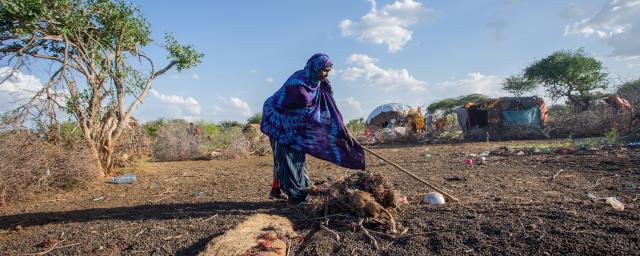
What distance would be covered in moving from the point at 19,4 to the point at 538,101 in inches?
648

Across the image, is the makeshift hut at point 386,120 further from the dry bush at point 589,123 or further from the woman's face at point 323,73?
the woman's face at point 323,73

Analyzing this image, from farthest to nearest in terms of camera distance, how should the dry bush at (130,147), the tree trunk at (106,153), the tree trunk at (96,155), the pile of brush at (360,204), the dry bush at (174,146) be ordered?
the dry bush at (174,146) < the dry bush at (130,147) < the tree trunk at (106,153) < the tree trunk at (96,155) < the pile of brush at (360,204)

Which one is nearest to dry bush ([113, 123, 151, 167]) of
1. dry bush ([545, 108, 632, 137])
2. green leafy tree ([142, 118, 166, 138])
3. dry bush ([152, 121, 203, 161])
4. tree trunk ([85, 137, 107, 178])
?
tree trunk ([85, 137, 107, 178])

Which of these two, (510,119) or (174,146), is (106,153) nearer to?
(174,146)

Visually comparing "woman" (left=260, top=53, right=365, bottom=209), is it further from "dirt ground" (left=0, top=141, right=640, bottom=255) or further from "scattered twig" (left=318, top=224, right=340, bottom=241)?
"scattered twig" (left=318, top=224, right=340, bottom=241)

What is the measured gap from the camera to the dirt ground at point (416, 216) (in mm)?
2750

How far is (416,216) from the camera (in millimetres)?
3453

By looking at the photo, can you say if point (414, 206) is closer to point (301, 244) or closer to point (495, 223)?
point (495, 223)

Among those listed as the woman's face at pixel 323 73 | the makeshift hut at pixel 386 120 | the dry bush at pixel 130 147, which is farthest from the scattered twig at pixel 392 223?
the makeshift hut at pixel 386 120

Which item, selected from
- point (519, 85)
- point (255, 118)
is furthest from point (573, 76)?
point (255, 118)

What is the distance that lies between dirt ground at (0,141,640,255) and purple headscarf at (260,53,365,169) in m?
0.74

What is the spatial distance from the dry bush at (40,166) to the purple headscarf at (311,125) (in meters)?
3.94

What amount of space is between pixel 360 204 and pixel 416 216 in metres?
0.55

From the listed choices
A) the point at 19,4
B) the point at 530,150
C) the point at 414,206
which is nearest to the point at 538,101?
the point at 530,150
